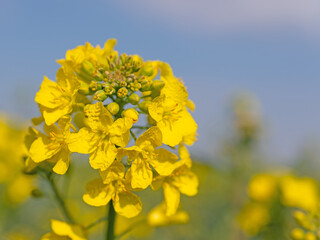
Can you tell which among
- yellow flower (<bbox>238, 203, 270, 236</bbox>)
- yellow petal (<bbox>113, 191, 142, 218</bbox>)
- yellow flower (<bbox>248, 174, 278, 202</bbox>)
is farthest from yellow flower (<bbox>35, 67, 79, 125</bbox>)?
yellow flower (<bbox>248, 174, 278, 202</bbox>)

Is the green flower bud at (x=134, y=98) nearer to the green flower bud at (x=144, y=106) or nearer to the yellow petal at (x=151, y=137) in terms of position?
the green flower bud at (x=144, y=106)

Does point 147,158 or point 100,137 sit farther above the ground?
point 100,137

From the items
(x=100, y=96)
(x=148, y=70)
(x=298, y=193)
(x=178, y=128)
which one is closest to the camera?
(x=100, y=96)

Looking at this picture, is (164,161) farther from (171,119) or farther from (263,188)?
(263,188)

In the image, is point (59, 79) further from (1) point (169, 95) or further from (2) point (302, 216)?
(2) point (302, 216)

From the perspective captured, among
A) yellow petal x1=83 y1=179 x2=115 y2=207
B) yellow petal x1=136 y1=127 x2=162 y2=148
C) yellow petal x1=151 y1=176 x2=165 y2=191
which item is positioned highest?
Result: yellow petal x1=136 y1=127 x2=162 y2=148

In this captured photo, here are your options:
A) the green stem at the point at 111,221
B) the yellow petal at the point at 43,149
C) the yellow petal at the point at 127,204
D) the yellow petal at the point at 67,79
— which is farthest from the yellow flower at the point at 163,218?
the yellow petal at the point at 67,79

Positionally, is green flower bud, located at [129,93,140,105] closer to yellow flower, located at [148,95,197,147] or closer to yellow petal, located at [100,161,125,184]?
yellow flower, located at [148,95,197,147]

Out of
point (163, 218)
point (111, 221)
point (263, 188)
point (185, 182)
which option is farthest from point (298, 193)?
point (111, 221)
